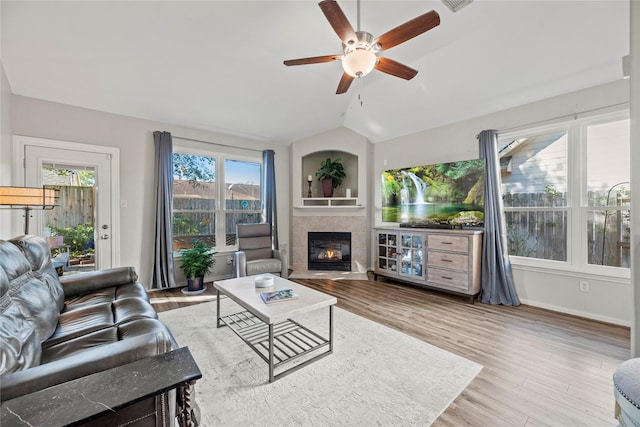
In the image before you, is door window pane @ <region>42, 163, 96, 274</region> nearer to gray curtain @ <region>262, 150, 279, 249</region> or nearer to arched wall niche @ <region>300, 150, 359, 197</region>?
gray curtain @ <region>262, 150, 279, 249</region>

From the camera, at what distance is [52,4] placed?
219cm

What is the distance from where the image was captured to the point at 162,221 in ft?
12.9

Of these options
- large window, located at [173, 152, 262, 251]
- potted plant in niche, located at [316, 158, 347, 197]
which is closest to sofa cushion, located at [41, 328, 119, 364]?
large window, located at [173, 152, 262, 251]

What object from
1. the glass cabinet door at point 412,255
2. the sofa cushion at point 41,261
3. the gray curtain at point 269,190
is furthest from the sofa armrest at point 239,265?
the glass cabinet door at point 412,255

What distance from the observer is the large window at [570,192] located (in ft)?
9.57

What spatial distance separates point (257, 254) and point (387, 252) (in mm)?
2098

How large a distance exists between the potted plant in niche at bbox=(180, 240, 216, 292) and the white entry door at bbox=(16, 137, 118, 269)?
0.87 meters

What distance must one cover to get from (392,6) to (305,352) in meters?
3.01

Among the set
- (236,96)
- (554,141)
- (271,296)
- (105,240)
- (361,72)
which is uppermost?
(236,96)

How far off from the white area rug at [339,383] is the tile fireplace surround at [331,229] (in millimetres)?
2409

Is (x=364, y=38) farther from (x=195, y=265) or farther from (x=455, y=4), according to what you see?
(x=195, y=265)

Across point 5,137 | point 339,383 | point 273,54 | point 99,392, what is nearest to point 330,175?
point 273,54

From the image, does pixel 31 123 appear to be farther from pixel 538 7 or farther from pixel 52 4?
pixel 538 7

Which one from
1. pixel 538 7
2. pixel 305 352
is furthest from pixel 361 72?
pixel 305 352
